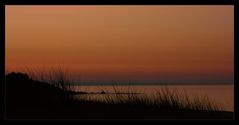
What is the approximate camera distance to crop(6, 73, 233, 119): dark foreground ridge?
4.60 metres

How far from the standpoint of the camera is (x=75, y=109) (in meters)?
5.15

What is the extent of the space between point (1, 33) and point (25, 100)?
402 centimetres

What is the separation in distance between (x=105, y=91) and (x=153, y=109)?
62cm

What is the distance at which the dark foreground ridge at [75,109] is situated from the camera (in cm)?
460

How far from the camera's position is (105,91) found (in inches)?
212

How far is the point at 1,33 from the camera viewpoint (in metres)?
1.95
